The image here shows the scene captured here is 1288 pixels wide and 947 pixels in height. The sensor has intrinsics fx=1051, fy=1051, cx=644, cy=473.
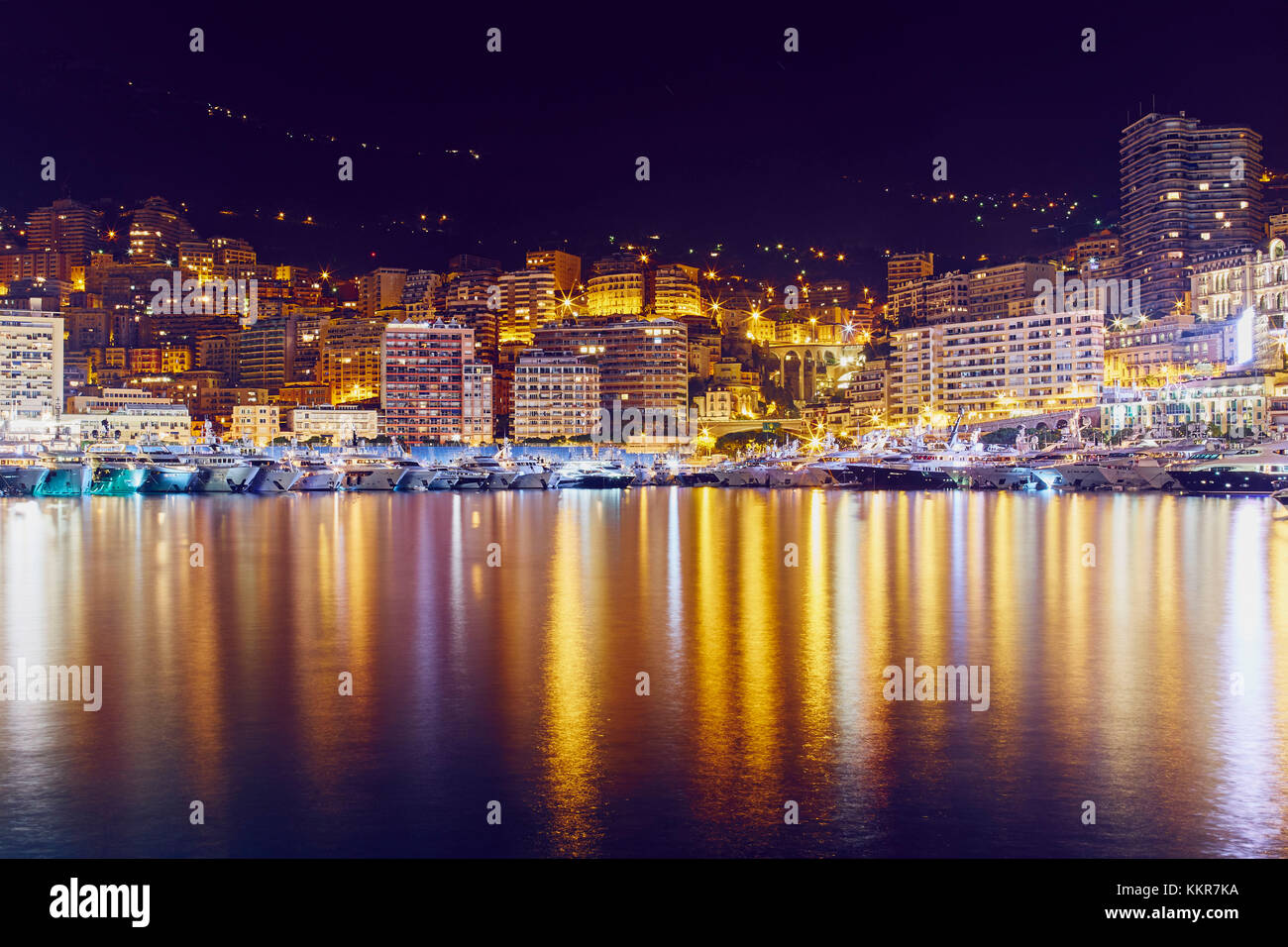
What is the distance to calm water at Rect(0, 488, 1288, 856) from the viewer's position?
809 centimetres

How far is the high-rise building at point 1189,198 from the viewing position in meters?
141

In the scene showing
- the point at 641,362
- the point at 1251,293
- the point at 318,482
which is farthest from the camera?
the point at 641,362

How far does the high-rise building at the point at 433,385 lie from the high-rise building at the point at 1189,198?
88853mm

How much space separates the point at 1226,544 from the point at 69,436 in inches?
4361

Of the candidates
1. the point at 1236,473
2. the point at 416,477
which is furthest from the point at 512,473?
the point at 1236,473

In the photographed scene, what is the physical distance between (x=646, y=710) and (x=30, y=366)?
129 meters

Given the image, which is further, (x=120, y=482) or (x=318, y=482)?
(x=318, y=482)

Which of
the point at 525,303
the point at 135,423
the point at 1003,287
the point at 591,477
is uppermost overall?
the point at 525,303

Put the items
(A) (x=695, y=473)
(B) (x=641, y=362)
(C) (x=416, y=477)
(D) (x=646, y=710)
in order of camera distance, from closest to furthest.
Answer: (D) (x=646, y=710), (C) (x=416, y=477), (A) (x=695, y=473), (B) (x=641, y=362)

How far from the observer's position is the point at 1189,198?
14250cm

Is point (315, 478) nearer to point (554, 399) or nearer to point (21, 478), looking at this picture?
point (21, 478)

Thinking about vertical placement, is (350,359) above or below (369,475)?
above

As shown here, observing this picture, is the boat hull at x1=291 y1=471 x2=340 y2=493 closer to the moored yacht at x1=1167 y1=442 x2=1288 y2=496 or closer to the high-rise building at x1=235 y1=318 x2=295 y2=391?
the moored yacht at x1=1167 y1=442 x2=1288 y2=496
